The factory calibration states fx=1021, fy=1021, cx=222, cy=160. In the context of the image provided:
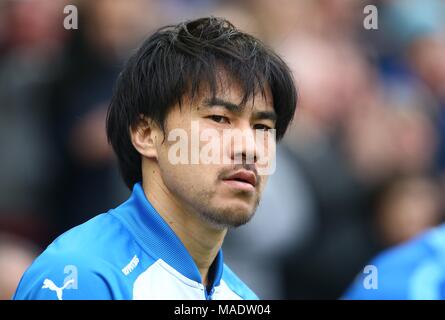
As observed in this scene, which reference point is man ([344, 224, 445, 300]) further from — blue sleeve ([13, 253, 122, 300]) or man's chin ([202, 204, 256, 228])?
blue sleeve ([13, 253, 122, 300])

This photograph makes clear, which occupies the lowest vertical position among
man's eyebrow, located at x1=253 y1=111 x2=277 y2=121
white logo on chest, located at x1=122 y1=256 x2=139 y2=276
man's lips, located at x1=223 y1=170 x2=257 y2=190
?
white logo on chest, located at x1=122 y1=256 x2=139 y2=276

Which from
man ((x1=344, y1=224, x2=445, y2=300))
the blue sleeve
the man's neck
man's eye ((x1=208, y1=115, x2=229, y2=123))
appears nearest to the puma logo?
the blue sleeve

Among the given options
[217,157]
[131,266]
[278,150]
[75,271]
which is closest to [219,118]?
[217,157]

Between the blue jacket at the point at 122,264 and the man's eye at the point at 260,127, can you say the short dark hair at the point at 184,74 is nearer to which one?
the man's eye at the point at 260,127

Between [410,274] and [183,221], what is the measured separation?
6.80ft

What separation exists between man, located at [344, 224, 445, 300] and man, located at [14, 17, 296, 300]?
5.03 feet

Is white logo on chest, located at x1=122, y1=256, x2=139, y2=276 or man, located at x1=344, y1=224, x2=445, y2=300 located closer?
white logo on chest, located at x1=122, y1=256, x2=139, y2=276

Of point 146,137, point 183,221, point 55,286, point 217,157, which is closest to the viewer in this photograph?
point 55,286

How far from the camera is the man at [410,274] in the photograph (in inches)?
213

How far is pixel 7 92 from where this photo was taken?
21.4ft

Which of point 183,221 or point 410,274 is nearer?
point 183,221

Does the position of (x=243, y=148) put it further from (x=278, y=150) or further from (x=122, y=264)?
(x=278, y=150)

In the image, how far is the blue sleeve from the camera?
11.2 feet

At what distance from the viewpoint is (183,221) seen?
12.8 ft
